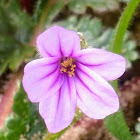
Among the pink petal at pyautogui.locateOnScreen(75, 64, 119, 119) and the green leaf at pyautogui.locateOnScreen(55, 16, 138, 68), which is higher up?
the pink petal at pyautogui.locateOnScreen(75, 64, 119, 119)

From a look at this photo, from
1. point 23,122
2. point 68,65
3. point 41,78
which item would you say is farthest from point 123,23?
point 23,122

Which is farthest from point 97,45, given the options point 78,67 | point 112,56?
point 112,56

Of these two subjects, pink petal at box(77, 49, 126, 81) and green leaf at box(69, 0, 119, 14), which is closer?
pink petal at box(77, 49, 126, 81)

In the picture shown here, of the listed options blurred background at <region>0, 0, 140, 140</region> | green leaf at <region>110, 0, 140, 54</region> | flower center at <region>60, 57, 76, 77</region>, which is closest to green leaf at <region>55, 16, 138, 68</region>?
blurred background at <region>0, 0, 140, 140</region>

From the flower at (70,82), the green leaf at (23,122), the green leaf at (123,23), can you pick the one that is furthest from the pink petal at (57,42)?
the green leaf at (23,122)

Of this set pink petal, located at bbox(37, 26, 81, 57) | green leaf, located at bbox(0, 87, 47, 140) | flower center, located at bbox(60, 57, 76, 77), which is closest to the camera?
pink petal, located at bbox(37, 26, 81, 57)

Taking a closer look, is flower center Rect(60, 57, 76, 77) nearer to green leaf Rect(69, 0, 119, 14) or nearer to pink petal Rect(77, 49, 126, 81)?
pink petal Rect(77, 49, 126, 81)
